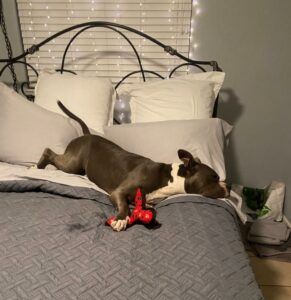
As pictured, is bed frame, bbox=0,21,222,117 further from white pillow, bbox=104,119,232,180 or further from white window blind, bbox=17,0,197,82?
white pillow, bbox=104,119,232,180

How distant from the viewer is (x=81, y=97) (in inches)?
75.5

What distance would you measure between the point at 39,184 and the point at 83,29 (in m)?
1.27

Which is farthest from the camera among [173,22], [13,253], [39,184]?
[173,22]

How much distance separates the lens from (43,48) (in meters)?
2.27

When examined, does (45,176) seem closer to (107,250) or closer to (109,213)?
(109,213)

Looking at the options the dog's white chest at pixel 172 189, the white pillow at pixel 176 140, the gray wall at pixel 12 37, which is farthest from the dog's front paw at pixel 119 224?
the gray wall at pixel 12 37

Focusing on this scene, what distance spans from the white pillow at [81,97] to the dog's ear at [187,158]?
26.9 inches

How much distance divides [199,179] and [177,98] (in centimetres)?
63

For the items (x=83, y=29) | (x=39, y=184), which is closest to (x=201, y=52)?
(x=83, y=29)

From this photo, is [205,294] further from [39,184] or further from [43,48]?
[43,48]

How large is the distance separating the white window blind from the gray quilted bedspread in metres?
1.23

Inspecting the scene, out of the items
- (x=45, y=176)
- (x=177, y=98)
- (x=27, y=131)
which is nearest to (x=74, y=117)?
(x=27, y=131)

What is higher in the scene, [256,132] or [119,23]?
[119,23]

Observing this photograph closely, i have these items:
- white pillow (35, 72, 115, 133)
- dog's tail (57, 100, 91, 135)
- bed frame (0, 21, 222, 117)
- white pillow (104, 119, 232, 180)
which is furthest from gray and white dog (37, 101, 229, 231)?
bed frame (0, 21, 222, 117)
